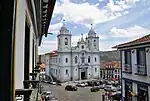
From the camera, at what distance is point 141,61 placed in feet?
30.3

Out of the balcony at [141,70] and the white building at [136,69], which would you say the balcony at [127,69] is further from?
the balcony at [141,70]

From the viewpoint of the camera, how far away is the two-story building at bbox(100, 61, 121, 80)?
113 feet

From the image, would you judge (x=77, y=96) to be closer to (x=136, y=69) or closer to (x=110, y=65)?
(x=136, y=69)

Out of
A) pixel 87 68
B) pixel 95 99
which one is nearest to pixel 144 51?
pixel 95 99

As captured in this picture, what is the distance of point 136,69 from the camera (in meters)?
9.45

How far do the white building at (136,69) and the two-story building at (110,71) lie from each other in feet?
76.5

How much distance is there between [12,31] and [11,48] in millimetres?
52

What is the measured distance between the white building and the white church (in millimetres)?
21888

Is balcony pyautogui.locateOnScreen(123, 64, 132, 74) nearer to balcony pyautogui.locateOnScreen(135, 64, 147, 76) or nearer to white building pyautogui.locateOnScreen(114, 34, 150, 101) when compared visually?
white building pyautogui.locateOnScreen(114, 34, 150, 101)

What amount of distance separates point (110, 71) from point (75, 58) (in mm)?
6272

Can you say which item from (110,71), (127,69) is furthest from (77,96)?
(110,71)

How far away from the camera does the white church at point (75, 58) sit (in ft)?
108

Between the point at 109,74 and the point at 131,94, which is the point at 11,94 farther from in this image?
the point at 109,74
